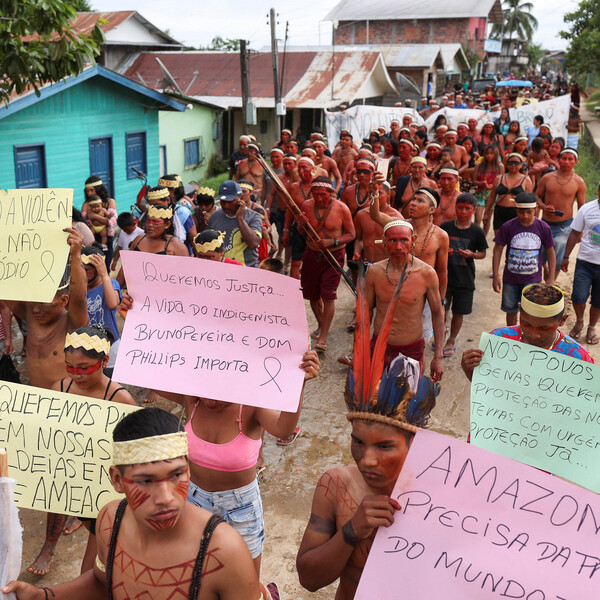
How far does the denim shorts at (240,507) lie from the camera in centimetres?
340

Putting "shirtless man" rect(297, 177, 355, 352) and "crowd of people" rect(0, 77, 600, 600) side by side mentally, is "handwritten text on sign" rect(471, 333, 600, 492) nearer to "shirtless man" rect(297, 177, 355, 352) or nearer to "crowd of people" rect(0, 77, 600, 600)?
"crowd of people" rect(0, 77, 600, 600)

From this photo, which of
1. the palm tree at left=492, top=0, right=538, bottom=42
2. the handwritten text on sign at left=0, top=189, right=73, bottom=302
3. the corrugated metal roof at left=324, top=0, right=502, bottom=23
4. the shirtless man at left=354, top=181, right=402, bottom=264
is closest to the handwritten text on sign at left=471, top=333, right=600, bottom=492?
the handwritten text on sign at left=0, top=189, right=73, bottom=302

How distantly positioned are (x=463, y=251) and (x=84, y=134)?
9.51 meters

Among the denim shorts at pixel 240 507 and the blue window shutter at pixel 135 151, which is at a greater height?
the blue window shutter at pixel 135 151

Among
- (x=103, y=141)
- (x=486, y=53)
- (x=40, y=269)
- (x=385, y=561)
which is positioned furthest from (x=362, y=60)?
(x=486, y=53)

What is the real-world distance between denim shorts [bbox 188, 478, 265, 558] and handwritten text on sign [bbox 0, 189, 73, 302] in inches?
55.8

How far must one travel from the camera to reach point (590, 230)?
24.9 feet

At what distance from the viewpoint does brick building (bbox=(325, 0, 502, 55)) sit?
5653 centimetres

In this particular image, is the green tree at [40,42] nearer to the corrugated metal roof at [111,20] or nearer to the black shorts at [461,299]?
the black shorts at [461,299]

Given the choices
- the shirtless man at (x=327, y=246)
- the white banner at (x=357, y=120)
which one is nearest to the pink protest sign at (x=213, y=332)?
the shirtless man at (x=327, y=246)

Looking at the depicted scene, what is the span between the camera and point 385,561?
214cm

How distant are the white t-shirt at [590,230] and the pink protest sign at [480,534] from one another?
6091mm

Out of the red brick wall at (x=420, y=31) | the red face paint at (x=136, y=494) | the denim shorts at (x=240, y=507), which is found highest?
the red brick wall at (x=420, y=31)

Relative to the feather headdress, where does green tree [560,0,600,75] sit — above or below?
above
